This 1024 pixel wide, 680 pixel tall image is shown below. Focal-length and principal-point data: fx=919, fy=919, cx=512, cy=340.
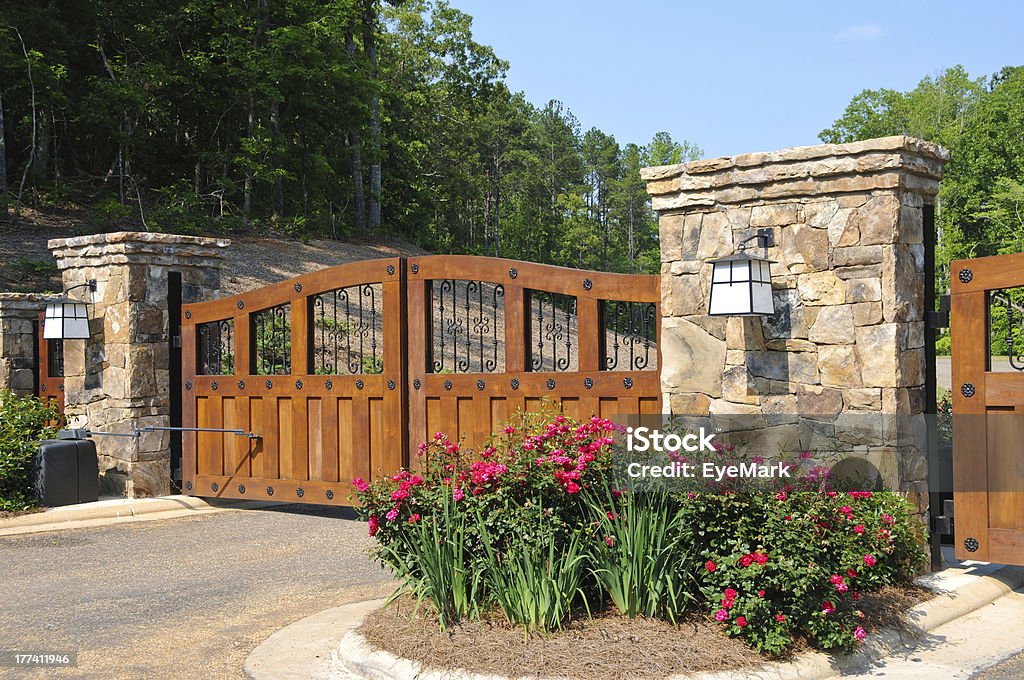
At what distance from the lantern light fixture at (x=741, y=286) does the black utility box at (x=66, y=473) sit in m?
6.95

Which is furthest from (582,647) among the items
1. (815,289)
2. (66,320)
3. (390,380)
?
(66,320)

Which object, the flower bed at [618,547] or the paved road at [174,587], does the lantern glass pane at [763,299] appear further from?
the paved road at [174,587]

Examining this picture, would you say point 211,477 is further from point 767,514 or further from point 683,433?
point 767,514

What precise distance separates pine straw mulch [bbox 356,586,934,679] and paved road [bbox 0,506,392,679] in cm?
95

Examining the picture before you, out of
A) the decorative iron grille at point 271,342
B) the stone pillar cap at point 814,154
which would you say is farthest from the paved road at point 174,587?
the stone pillar cap at point 814,154

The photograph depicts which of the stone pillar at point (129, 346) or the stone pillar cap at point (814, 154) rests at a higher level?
the stone pillar cap at point (814, 154)

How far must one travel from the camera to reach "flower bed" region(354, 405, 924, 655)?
4434mm

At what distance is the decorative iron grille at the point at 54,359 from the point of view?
1193cm

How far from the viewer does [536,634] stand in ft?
14.8

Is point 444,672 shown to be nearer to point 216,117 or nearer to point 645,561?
point 645,561

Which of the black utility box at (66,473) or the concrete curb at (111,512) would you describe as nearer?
the concrete curb at (111,512)

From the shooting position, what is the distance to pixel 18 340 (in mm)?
11789

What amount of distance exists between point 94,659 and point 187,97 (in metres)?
24.3


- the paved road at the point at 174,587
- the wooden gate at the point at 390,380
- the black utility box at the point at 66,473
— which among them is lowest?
the paved road at the point at 174,587
